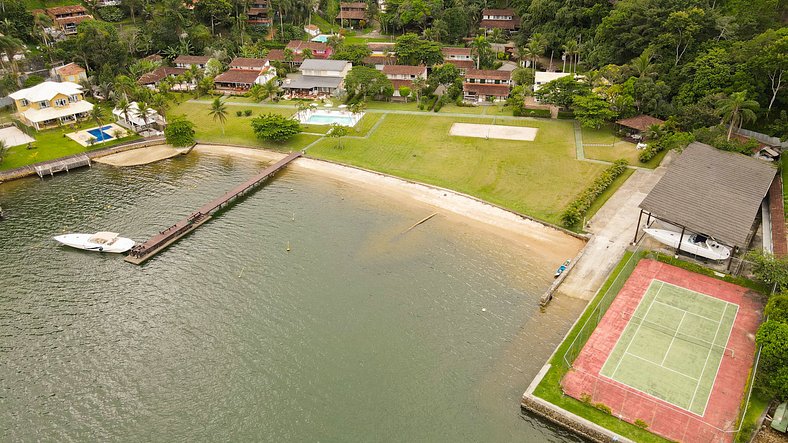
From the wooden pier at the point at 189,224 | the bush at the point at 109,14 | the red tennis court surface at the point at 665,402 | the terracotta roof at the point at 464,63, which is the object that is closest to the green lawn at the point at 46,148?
the wooden pier at the point at 189,224

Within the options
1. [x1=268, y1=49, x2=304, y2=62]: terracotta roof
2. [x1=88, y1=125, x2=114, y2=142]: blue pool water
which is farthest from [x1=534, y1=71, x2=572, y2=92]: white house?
[x1=88, y1=125, x2=114, y2=142]: blue pool water

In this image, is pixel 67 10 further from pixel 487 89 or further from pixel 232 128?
pixel 487 89

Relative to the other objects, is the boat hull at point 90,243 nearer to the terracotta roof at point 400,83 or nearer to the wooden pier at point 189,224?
the wooden pier at point 189,224

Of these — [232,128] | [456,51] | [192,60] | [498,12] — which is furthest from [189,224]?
[498,12]

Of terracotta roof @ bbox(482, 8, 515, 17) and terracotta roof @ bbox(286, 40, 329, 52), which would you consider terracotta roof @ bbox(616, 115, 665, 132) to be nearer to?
terracotta roof @ bbox(482, 8, 515, 17)

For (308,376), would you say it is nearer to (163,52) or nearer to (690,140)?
(690,140)
